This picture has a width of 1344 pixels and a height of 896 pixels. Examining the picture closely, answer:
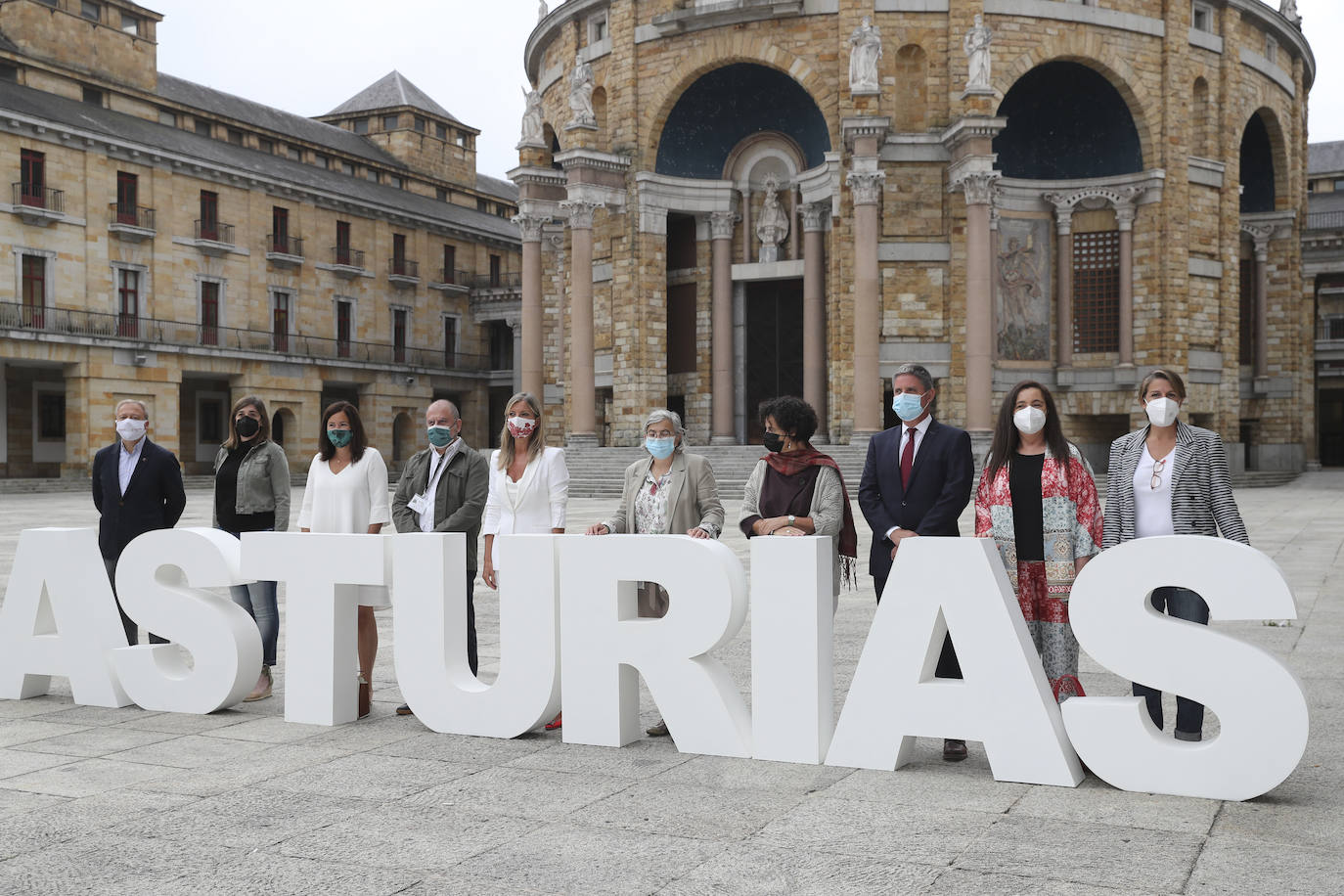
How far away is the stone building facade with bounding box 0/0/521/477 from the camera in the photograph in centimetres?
4044

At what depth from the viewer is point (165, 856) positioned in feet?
15.3

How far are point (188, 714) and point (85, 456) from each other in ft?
119

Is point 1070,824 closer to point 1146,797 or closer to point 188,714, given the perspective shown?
point 1146,797

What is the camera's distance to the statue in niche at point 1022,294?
35.0 metres

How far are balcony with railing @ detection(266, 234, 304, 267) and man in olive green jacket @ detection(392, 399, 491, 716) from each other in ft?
139

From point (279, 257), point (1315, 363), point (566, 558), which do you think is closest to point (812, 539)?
point (566, 558)

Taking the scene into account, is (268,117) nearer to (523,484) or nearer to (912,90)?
(912,90)

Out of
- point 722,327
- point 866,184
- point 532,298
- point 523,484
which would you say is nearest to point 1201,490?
point 523,484

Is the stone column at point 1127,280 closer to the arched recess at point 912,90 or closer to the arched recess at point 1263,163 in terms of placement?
the arched recess at point 912,90

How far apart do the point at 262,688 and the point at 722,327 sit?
1193 inches

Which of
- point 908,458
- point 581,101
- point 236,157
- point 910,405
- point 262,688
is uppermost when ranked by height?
point 236,157

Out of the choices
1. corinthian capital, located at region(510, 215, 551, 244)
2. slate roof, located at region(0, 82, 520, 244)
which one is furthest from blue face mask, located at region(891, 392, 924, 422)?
slate roof, located at region(0, 82, 520, 244)

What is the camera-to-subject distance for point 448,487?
7703mm

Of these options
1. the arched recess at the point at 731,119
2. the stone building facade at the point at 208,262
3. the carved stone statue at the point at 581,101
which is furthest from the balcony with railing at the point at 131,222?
the arched recess at the point at 731,119
